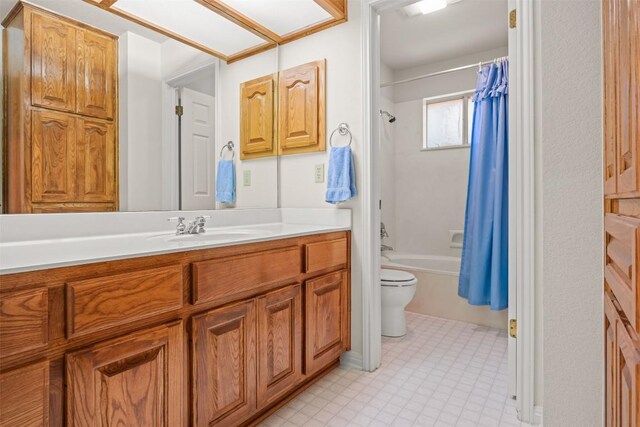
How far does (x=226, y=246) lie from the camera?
48.8 inches

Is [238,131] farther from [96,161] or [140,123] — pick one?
[96,161]

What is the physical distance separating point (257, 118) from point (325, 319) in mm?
1295

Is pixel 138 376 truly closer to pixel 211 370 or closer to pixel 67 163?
pixel 211 370

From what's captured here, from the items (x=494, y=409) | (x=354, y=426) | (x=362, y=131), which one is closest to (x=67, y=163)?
(x=362, y=131)

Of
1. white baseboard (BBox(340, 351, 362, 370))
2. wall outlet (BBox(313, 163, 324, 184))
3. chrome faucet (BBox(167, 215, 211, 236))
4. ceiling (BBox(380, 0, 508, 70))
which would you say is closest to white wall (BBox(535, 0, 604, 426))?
white baseboard (BBox(340, 351, 362, 370))

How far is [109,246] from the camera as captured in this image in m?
1.13

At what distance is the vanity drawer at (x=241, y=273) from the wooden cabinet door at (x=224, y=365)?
0.06m

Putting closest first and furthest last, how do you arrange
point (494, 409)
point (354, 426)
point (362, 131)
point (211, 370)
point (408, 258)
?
point (211, 370) < point (354, 426) < point (494, 409) < point (362, 131) < point (408, 258)

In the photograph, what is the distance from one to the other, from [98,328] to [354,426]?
42.5 inches

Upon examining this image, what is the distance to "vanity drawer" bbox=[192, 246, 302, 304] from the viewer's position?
116 cm

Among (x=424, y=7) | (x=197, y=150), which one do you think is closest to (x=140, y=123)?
(x=197, y=150)

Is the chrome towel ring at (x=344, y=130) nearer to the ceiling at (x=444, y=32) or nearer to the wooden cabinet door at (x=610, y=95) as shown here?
the ceiling at (x=444, y=32)

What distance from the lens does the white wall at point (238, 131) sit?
6.68 ft

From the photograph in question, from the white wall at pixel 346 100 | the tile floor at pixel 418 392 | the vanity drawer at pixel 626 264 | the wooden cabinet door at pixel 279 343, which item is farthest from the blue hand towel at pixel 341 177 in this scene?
the vanity drawer at pixel 626 264
